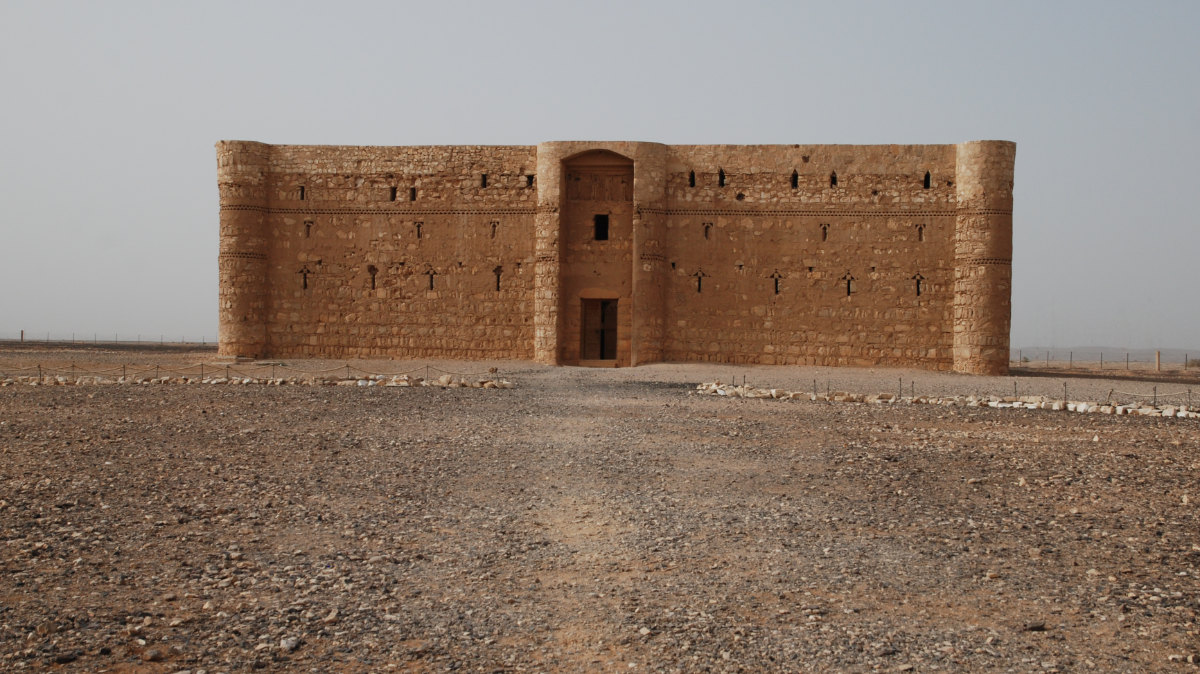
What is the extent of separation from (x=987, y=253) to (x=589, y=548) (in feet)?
66.0

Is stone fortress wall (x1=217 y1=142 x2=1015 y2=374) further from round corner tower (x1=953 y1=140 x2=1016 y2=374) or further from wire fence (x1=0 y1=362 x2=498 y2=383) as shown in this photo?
wire fence (x1=0 y1=362 x2=498 y2=383)

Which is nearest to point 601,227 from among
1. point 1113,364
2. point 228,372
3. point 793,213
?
point 793,213

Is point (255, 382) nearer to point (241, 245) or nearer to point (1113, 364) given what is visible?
point (241, 245)

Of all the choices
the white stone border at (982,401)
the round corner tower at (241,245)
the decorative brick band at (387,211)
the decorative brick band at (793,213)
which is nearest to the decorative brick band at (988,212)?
the decorative brick band at (793,213)

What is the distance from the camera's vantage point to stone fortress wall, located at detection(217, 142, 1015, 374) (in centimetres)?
2409

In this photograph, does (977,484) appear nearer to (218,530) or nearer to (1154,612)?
(1154,612)

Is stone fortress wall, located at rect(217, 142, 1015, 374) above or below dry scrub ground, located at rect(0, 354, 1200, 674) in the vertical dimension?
above

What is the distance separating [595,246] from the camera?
25.2 meters

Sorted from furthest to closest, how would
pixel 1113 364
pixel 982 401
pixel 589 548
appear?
1. pixel 1113 364
2. pixel 982 401
3. pixel 589 548

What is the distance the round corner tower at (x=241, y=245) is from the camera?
2492cm

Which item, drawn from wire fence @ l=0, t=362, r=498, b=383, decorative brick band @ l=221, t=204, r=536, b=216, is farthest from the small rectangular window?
wire fence @ l=0, t=362, r=498, b=383

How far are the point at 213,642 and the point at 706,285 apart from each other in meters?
20.8

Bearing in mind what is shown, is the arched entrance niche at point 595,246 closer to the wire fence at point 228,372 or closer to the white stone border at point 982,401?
the wire fence at point 228,372

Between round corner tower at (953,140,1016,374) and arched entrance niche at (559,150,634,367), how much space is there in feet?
29.0
